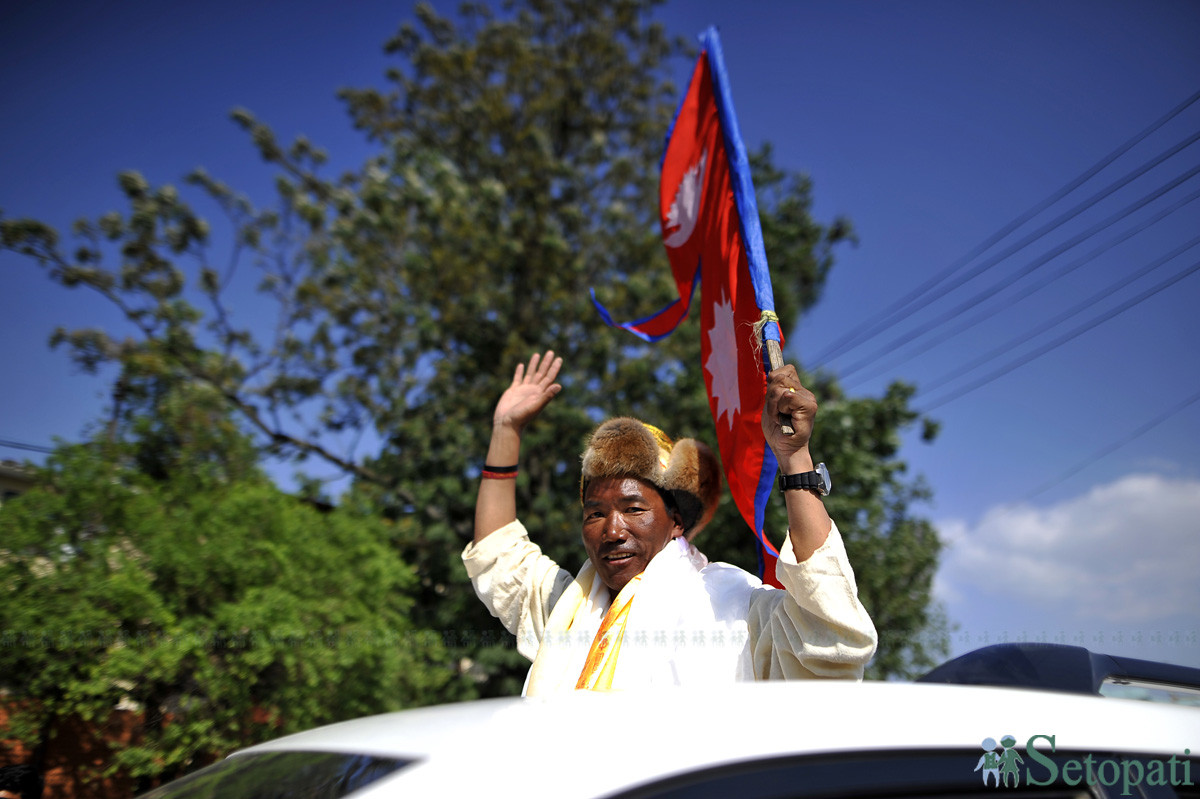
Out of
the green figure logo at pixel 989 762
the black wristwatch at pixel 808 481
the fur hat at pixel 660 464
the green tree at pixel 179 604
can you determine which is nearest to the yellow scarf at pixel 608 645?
the fur hat at pixel 660 464

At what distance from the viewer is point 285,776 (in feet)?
3.93

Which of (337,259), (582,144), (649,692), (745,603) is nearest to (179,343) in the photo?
(337,259)

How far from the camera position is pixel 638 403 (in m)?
10.5

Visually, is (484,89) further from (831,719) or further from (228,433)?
(831,719)

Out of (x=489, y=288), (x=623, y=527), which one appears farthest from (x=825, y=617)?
(x=489, y=288)

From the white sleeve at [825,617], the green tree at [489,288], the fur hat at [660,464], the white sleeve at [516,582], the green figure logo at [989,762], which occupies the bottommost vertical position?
the green figure logo at [989,762]

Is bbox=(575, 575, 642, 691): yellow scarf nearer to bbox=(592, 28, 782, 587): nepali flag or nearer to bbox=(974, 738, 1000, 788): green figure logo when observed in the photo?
bbox=(592, 28, 782, 587): nepali flag

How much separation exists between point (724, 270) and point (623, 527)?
40.6 inches

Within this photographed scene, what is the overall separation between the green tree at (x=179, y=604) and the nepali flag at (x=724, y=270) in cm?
351

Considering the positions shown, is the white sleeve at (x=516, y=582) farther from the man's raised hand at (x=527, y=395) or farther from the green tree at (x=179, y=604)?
the green tree at (x=179, y=604)

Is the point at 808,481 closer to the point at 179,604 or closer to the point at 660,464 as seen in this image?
the point at 660,464

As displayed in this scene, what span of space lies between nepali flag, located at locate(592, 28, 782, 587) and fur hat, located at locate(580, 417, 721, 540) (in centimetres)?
10

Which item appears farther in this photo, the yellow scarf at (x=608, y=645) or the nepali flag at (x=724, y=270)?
the nepali flag at (x=724, y=270)

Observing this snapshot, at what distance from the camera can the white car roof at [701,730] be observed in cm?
98
